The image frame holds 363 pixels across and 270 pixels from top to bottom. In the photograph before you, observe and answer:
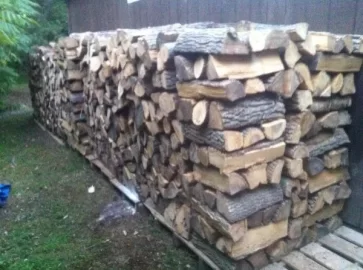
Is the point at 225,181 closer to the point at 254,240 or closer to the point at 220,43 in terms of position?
the point at 254,240

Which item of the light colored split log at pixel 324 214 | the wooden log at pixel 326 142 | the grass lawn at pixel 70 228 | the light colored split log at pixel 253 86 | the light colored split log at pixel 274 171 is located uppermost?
the light colored split log at pixel 253 86

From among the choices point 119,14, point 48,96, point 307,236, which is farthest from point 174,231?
point 119,14

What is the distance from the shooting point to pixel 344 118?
8.48 ft

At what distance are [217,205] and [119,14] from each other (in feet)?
17.1

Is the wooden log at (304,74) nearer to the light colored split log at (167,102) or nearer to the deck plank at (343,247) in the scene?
the light colored split log at (167,102)

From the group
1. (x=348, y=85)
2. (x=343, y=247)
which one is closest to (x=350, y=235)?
(x=343, y=247)

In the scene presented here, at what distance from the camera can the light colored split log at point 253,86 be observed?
196cm

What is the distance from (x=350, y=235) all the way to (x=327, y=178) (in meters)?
0.51

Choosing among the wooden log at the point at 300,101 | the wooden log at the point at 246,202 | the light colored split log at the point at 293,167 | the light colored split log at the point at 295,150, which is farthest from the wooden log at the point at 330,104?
the wooden log at the point at 246,202

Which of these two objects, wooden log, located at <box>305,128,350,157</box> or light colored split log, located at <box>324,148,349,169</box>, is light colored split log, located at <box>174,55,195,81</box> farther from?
light colored split log, located at <box>324,148,349,169</box>

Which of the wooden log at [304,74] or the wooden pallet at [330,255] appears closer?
the wooden log at [304,74]

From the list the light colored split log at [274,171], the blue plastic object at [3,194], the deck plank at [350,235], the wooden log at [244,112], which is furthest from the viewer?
the blue plastic object at [3,194]

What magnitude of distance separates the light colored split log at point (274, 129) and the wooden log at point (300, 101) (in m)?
0.14

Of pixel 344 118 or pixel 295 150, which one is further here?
pixel 344 118
